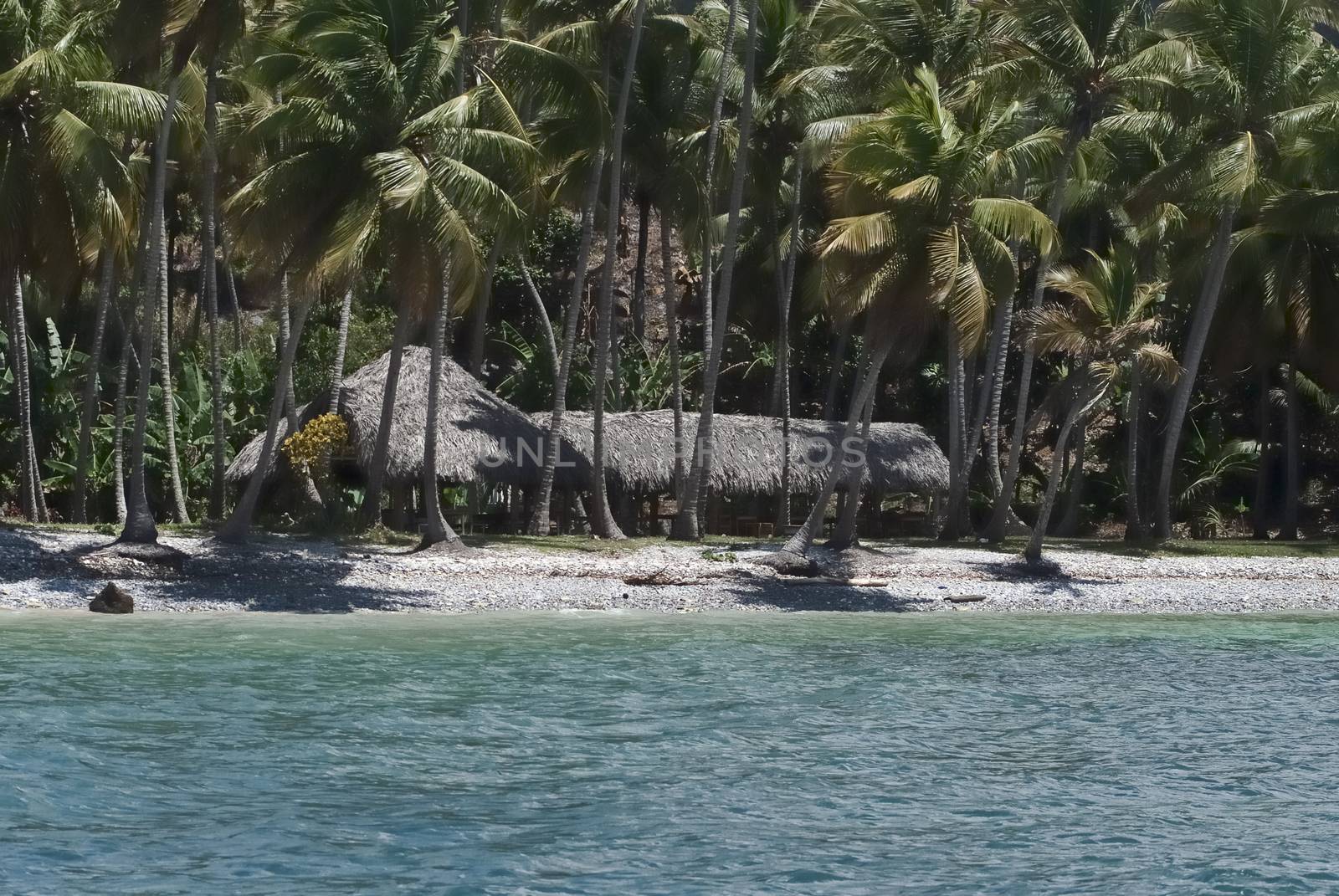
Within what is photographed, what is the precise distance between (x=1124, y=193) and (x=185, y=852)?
2455cm

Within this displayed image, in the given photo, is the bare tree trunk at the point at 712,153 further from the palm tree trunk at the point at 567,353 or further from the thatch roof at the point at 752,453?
the palm tree trunk at the point at 567,353

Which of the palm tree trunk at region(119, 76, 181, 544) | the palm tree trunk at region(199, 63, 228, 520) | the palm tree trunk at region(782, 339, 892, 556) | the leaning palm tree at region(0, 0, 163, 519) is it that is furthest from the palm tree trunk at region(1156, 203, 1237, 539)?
the leaning palm tree at region(0, 0, 163, 519)

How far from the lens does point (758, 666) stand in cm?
1555

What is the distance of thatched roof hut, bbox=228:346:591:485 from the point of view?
86.2ft

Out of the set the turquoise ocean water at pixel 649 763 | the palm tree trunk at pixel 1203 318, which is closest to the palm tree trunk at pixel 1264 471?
the palm tree trunk at pixel 1203 318

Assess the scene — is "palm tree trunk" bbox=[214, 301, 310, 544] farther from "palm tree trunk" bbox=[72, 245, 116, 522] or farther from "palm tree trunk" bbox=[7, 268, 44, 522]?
"palm tree trunk" bbox=[7, 268, 44, 522]

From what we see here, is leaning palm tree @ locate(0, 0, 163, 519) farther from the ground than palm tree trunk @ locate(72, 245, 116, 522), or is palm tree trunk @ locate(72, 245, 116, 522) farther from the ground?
leaning palm tree @ locate(0, 0, 163, 519)

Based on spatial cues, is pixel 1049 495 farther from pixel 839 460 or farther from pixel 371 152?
pixel 371 152

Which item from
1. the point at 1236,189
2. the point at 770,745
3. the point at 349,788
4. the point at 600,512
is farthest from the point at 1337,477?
the point at 349,788

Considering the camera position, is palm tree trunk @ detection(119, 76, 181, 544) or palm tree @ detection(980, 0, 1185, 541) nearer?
palm tree trunk @ detection(119, 76, 181, 544)

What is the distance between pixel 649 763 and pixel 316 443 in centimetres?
1535

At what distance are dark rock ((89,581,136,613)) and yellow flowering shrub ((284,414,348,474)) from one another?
6972 millimetres

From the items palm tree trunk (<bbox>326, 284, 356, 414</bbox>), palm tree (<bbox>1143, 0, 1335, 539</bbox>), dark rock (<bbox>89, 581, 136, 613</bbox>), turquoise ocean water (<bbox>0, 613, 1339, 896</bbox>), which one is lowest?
turquoise ocean water (<bbox>0, 613, 1339, 896</bbox>)

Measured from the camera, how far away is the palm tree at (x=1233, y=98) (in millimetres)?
24891
